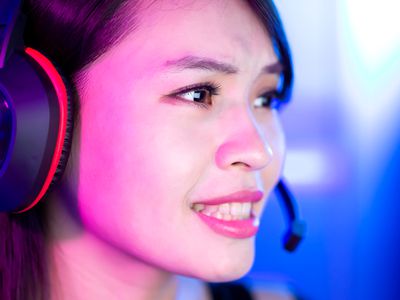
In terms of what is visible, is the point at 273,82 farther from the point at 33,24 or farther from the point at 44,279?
the point at 44,279

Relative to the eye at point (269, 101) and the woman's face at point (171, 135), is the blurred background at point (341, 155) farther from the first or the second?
the woman's face at point (171, 135)

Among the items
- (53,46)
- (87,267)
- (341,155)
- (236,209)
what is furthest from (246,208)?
(341,155)

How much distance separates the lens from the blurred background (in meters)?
1.65

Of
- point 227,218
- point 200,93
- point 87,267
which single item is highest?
point 200,93

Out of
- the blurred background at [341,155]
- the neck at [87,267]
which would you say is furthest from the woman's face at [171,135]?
the blurred background at [341,155]

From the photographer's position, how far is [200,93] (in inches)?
37.2

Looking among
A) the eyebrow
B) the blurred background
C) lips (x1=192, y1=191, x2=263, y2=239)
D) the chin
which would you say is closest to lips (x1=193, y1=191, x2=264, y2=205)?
lips (x1=192, y1=191, x2=263, y2=239)

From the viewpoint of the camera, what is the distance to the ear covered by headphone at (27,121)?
829 mm

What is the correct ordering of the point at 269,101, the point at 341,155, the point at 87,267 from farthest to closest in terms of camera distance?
the point at 341,155 → the point at 269,101 → the point at 87,267

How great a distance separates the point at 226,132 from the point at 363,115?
37.5 inches

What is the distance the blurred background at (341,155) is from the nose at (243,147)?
2.57 feet

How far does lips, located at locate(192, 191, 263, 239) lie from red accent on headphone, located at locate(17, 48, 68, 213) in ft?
0.85

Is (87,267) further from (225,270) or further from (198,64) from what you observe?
(198,64)

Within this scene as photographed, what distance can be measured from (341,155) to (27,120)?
1.20m
